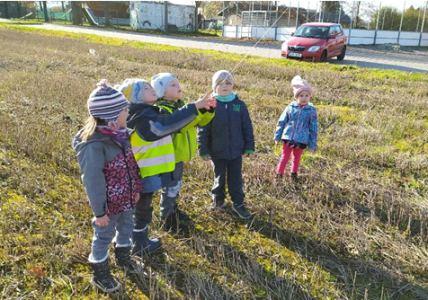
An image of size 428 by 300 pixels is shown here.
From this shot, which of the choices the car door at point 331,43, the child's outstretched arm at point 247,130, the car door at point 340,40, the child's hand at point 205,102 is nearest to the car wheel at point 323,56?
the car door at point 331,43

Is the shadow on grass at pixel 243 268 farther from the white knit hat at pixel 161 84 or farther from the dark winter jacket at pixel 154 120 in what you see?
the white knit hat at pixel 161 84

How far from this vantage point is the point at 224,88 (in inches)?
153

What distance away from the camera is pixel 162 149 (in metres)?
3.45

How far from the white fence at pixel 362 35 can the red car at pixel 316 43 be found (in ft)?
38.5

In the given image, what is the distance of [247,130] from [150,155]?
Answer: 1.14 meters

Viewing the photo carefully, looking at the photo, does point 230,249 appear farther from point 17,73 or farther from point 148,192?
point 17,73

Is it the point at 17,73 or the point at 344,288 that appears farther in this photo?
the point at 17,73

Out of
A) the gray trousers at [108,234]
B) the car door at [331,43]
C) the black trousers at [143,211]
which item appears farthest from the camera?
the car door at [331,43]

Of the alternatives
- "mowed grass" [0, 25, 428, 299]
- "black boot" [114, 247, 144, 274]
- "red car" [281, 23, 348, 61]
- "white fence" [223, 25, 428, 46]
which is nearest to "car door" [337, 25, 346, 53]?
"red car" [281, 23, 348, 61]

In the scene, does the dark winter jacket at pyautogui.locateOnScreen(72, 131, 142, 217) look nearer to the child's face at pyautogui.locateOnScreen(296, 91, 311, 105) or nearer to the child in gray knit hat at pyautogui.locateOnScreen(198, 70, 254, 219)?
the child in gray knit hat at pyautogui.locateOnScreen(198, 70, 254, 219)

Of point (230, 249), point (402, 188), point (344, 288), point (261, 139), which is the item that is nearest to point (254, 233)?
point (230, 249)

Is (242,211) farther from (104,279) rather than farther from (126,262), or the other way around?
(104,279)

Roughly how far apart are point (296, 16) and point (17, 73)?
911 inches

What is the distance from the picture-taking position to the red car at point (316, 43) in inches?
680
